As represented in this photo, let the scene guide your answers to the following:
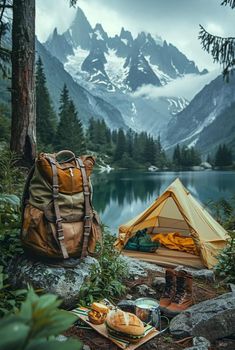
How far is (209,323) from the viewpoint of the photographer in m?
3.22

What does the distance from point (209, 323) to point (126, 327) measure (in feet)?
2.77

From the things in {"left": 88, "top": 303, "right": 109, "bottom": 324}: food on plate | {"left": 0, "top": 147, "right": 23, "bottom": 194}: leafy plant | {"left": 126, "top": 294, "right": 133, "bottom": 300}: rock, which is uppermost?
{"left": 0, "top": 147, "right": 23, "bottom": 194}: leafy plant

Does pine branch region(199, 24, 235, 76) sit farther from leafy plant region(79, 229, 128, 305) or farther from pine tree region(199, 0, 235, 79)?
leafy plant region(79, 229, 128, 305)

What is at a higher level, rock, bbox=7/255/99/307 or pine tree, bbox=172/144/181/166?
pine tree, bbox=172/144/181/166

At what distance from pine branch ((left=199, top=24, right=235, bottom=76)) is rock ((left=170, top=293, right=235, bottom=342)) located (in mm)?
6312

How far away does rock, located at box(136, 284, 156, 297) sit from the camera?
422 cm

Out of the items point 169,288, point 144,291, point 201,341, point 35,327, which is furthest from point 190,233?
point 35,327

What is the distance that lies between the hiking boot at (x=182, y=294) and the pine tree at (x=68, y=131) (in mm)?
53190

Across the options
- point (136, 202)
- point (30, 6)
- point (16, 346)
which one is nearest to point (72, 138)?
point (136, 202)

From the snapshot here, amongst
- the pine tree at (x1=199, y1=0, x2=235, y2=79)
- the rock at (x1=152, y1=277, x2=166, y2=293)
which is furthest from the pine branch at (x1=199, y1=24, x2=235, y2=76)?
the rock at (x1=152, y1=277, x2=166, y2=293)

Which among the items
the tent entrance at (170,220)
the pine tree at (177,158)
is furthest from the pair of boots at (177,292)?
the pine tree at (177,158)

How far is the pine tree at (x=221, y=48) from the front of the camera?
819cm

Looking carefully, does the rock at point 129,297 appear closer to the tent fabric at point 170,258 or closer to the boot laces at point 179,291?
the boot laces at point 179,291

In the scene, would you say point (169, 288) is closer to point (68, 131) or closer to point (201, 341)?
point (201, 341)
